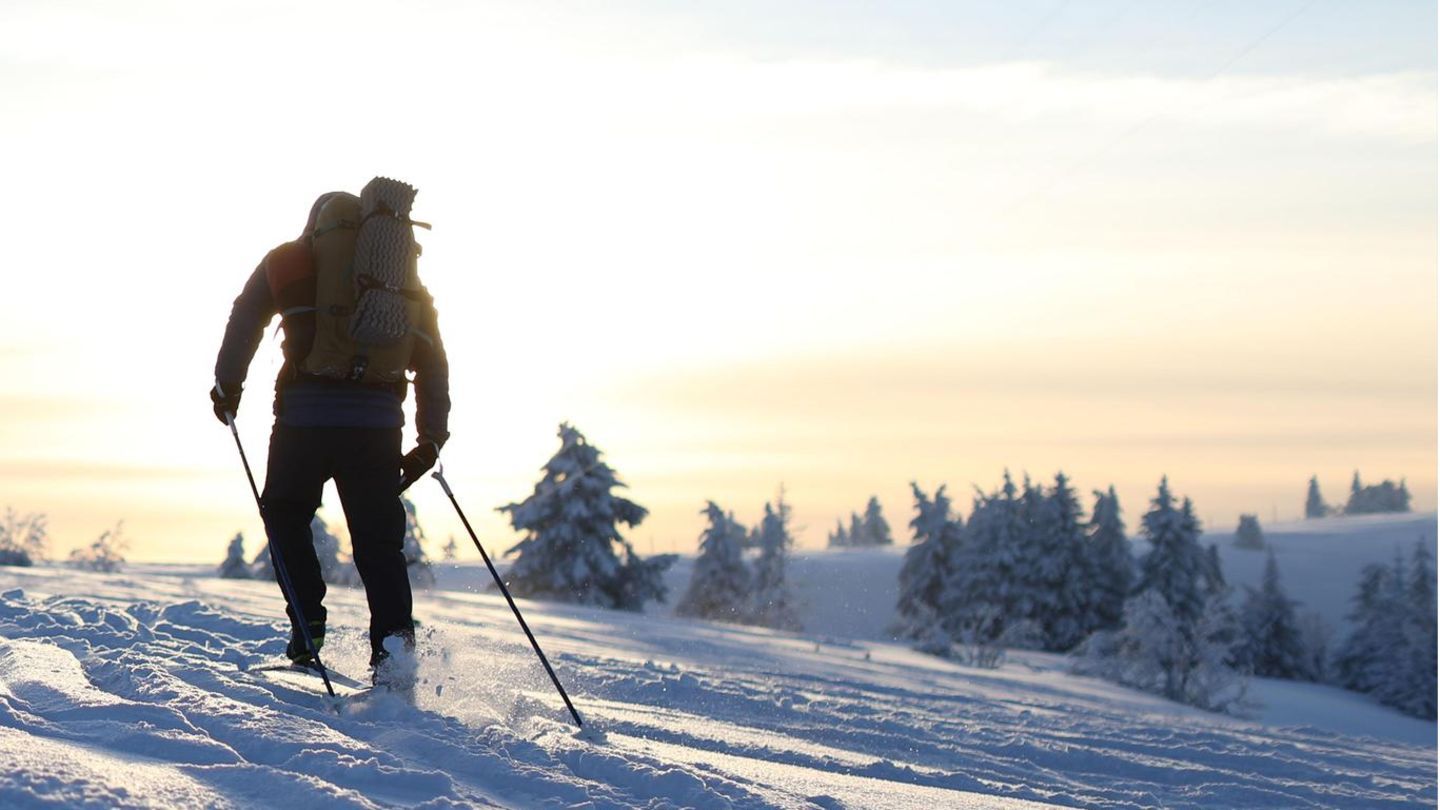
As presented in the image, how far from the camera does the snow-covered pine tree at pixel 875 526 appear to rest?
11762 cm

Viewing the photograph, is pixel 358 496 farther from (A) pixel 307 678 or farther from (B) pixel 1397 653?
(B) pixel 1397 653

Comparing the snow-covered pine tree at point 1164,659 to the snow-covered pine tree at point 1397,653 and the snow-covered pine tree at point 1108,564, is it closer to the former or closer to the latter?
the snow-covered pine tree at point 1397,653

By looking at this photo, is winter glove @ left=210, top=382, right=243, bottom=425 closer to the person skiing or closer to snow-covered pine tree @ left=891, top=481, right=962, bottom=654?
the person skiing

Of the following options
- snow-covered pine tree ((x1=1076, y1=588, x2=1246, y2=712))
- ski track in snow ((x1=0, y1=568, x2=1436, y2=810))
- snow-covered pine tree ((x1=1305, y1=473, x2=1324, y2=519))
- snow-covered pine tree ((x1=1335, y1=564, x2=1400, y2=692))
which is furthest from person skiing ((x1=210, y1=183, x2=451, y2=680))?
snow-covered pine tree ((x1=1305, y1=473, x2=1324, y2=519))

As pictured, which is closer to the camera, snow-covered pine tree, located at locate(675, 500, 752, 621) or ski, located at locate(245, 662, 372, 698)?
ski, located at locate(245, 662, 372, 698)

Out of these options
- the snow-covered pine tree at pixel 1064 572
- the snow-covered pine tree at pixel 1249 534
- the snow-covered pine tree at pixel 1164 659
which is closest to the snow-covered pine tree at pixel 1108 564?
the snow-covered pine tree at pixel 1064 572

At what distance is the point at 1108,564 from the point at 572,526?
30495 mm

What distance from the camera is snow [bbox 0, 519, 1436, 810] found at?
319cm

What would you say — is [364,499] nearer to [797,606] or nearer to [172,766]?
[172,766]

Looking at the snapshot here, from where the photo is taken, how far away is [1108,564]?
53844 millimetres

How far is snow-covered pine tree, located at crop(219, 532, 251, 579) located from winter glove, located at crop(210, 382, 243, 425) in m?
31.0

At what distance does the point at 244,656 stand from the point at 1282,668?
174ft

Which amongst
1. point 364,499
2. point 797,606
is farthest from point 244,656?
point 797,606

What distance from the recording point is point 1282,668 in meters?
51.7
